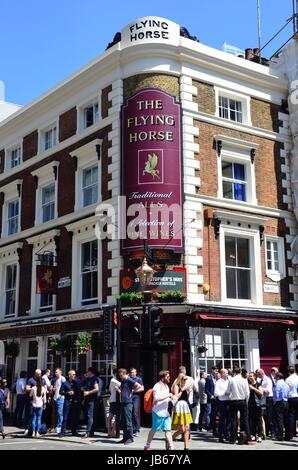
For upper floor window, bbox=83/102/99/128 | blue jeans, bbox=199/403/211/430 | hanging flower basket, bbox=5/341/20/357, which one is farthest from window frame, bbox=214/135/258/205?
hanging flower basket, bbox=5/341/20/357

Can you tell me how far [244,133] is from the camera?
887 inches

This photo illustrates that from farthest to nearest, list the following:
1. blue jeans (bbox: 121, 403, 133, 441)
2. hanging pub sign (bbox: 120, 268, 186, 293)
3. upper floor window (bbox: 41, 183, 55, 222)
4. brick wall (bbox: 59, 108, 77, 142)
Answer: upper floor window (bbox: 41, 183, 55, 222) → brick wall (bbox: 59, 108, 77, 142) → hanging pub sign (bbox: 120, 268, 186, 293) → blue jeans (bbox: 121, 403, 133, 441)

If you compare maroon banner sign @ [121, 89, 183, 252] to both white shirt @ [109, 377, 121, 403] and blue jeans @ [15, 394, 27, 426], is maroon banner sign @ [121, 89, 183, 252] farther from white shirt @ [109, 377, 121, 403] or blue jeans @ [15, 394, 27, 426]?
blue jeans @ [15, 394, 27, 426]

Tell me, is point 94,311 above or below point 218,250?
below

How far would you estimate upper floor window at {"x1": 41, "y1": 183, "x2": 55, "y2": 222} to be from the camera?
25.0 meters

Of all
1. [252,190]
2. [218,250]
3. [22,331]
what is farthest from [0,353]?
[252,190]

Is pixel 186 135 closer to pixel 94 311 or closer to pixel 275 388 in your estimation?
pixel 94 311

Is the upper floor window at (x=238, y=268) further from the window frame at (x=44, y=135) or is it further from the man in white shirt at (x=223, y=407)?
the window frame at (x=44, y=135)

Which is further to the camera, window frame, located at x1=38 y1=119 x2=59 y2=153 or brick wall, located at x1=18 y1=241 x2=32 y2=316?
window frame, located at x1=38 y1=119 x2=59 y2=153

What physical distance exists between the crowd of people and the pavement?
295 mm

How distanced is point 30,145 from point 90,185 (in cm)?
560

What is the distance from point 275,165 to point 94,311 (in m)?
9.04

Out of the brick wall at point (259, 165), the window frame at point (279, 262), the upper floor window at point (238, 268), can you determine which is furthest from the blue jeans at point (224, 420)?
the brick wall at point (259, 165)

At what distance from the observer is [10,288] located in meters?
26.9
